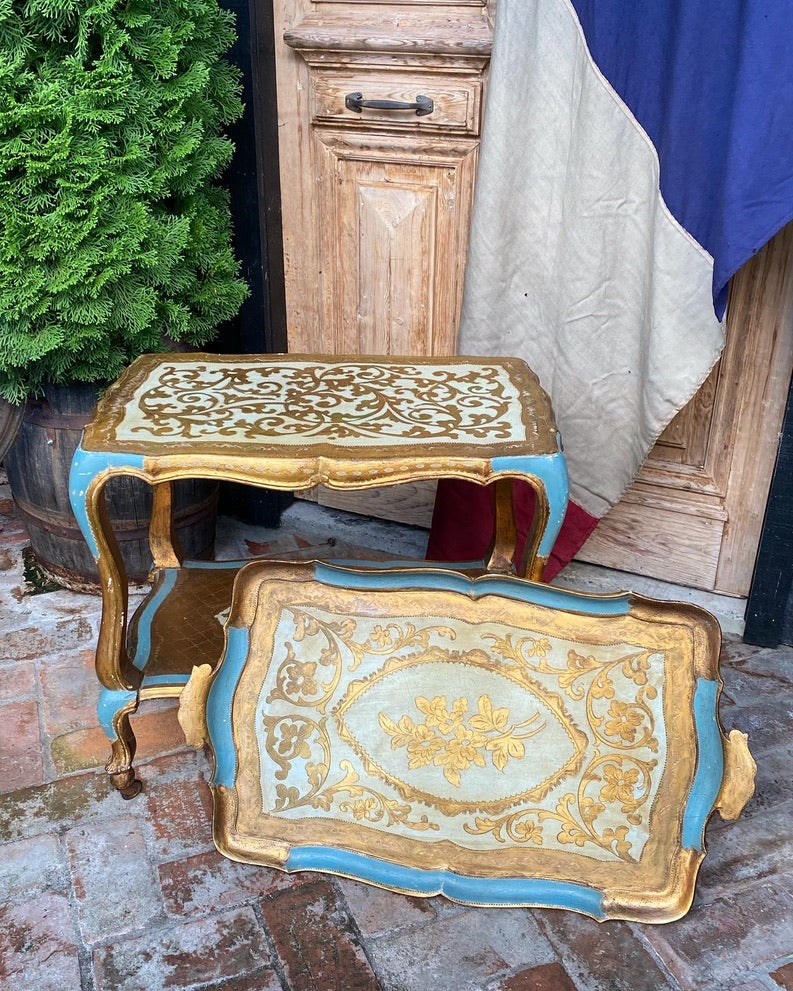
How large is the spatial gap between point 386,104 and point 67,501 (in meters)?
1.44

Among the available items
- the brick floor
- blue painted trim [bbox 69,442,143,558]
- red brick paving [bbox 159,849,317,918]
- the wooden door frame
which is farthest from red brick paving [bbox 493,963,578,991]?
the wooden door frame

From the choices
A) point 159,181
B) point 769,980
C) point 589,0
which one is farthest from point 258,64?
point 769,980

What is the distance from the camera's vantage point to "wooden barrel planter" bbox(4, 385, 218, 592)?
2.65m

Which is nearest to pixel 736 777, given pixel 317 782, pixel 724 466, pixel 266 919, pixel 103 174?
pixel 317 782

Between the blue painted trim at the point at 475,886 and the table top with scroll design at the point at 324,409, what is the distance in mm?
780

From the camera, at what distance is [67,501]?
272cm

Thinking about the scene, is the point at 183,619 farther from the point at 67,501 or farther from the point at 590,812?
the point at 590,812

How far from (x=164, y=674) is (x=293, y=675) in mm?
330

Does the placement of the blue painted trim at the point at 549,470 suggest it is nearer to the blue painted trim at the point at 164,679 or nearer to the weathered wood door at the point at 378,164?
the blue painted trim at the point at 164,679

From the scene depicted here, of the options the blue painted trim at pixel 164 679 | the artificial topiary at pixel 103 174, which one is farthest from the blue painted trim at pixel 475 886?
the artificial topiary at pixel 103 174

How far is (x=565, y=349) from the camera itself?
8.24 ft

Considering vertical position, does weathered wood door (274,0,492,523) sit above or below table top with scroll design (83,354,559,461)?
above

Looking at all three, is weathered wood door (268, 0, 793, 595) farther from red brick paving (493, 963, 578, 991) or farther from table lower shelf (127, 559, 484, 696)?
red brick paving (493, 963, 578, 991)

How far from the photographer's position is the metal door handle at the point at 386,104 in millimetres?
2609
